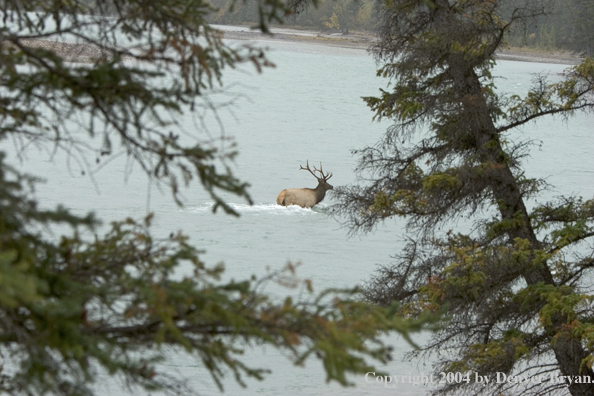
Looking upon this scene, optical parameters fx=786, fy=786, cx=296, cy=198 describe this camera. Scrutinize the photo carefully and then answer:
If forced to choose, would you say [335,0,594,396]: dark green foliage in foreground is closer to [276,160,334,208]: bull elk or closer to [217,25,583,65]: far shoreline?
[276,160,334,208]: bull elk

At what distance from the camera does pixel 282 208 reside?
18266 mm

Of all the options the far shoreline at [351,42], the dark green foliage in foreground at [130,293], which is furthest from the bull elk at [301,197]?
the far shoreline at [351,42]

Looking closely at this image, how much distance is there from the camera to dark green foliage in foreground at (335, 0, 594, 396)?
24.4ft

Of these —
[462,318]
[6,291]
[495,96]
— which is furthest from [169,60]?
[495,96]

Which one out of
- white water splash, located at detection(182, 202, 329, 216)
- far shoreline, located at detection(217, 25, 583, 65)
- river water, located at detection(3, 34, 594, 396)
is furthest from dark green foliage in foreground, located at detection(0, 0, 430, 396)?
far shoreline, located at detection(217, 25, 583, 65)

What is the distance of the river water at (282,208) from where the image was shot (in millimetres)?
10852

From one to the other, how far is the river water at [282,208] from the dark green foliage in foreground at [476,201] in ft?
3.04

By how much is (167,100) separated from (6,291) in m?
1.41

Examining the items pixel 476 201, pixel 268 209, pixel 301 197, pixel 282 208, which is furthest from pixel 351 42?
pixel 476 201

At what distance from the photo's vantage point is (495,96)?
8.58m

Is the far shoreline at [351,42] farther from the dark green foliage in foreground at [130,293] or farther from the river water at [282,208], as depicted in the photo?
the dark green foliage in foreground at [130,293]

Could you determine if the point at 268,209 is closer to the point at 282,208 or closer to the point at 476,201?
the point at 282,208

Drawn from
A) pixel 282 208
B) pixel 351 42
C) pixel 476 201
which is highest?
pixel 476 201

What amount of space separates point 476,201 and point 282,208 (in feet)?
32.0
